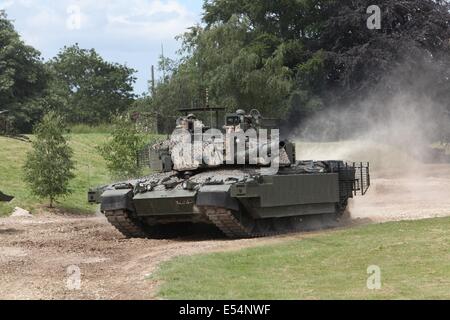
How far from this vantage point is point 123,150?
86.6ft

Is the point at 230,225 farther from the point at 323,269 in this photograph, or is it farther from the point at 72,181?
the point at 72,181

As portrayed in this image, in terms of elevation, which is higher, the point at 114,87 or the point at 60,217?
the point at 114,87

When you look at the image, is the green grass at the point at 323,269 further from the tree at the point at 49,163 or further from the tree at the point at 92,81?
the tree at the point at 92,81

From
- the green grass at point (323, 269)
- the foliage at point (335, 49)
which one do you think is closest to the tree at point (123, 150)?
the green grass at point (323, 269)

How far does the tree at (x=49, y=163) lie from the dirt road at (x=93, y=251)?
98 centimetres

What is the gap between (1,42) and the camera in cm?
4919

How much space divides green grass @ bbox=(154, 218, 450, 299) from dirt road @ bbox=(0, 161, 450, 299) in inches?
23.4

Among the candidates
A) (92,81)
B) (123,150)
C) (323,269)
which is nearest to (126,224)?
(323,269)

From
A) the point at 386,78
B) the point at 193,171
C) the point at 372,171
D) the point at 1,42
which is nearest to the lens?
the point at 193,171

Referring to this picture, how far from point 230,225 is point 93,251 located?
109 inches

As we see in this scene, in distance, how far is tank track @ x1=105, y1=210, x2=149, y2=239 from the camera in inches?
676

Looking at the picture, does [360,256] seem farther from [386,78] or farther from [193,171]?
[386,78]
